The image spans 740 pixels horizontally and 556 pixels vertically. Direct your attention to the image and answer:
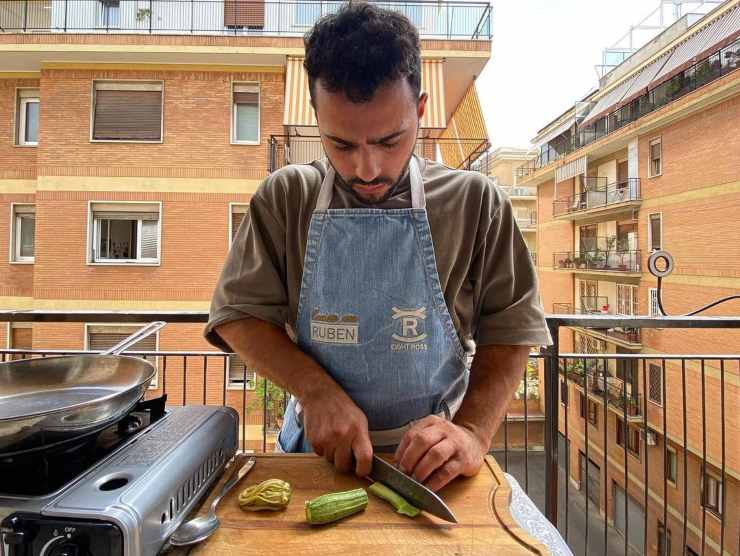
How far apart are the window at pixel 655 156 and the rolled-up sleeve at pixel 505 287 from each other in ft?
8.56

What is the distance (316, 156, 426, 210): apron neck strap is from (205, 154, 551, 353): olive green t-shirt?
0.01m

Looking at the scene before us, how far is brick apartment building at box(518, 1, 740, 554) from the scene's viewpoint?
2084 millimetres

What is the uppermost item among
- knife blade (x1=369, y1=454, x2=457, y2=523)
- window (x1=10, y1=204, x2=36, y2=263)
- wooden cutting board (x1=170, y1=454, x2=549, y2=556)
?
window (x1=10, y1=204, x2=36, y2=263)

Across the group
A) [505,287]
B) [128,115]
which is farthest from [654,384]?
[128,115]

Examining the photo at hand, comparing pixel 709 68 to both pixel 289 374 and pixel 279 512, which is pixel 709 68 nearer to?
pixel 289 374

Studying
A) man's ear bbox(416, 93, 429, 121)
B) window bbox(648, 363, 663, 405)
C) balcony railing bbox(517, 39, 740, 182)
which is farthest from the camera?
window bbox(648, 363, 663, 405)

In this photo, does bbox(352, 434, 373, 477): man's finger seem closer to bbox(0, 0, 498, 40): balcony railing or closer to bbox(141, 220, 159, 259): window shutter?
bbox(141, 220, 159, 259): window shutter

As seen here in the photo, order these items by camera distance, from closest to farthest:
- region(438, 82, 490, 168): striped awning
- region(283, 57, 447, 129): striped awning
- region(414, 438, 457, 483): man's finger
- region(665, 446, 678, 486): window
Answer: region(414, 438, 457, 483): man's finger → region(665, 446, 678, 486): window → region(283, 57, 447, 129): striped awning → region(438, 82, 490, 168): striped awning

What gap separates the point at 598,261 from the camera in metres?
3.44

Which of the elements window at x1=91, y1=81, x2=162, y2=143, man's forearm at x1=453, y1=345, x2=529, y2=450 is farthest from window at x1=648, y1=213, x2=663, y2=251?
window at x1=91, y1=81, x2=162, y2=143

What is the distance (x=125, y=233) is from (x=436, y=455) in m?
5.52

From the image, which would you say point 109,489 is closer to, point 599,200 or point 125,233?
point 599,200

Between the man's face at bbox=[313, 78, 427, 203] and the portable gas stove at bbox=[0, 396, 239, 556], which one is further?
the man's face at bbox=[313, 78, 427, 203]

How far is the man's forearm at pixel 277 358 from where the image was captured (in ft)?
2.53
